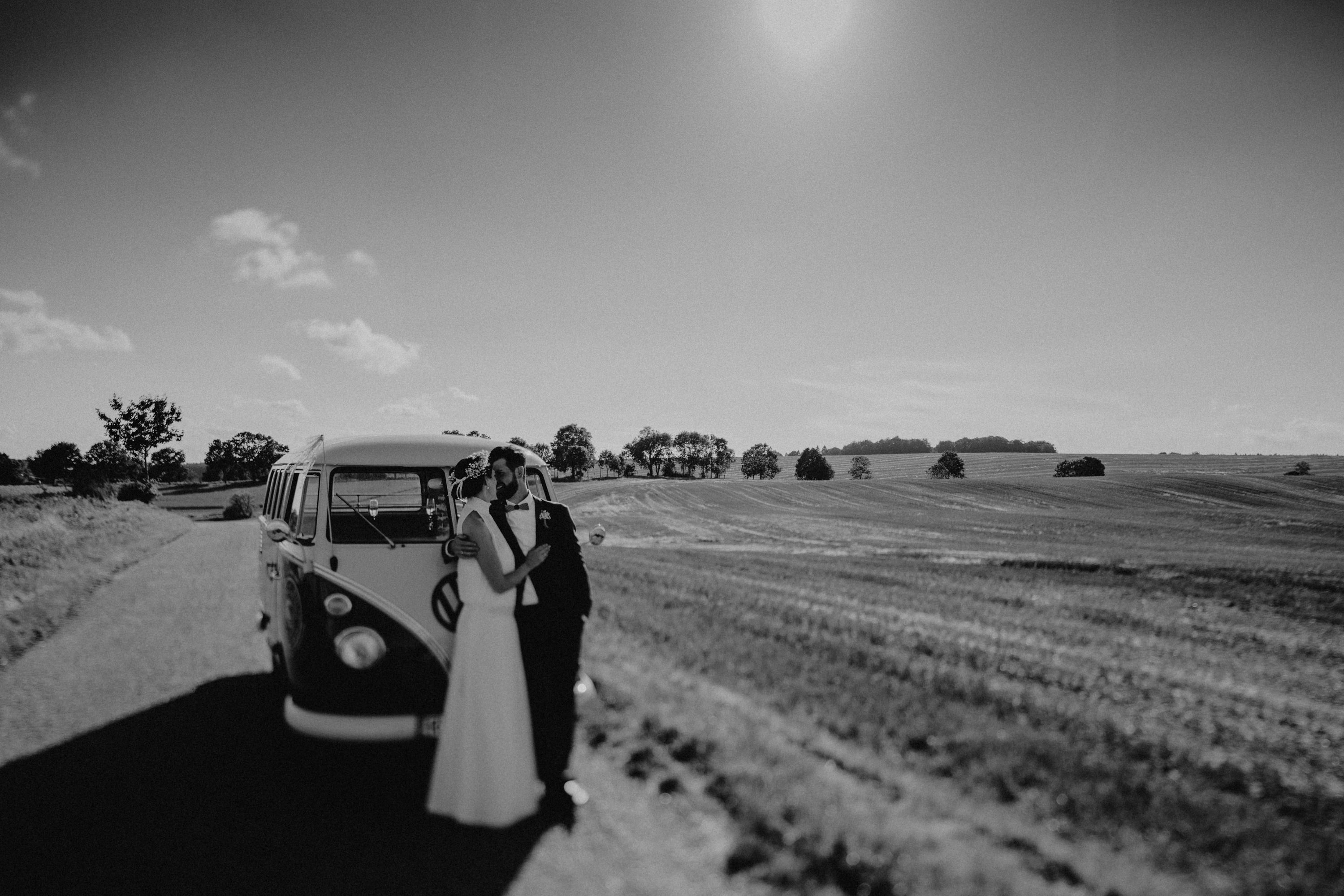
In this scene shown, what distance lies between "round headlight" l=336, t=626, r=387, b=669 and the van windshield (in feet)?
3.01

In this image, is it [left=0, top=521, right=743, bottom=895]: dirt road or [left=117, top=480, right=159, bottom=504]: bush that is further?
[left=117, top=480, right=159, bottom=504]: bush

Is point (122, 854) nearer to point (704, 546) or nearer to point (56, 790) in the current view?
point (56, 790)

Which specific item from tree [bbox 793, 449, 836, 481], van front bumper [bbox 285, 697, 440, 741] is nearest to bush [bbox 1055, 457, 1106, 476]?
tree [bbox 793, 449, 836, 481]

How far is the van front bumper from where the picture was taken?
4.38 metres

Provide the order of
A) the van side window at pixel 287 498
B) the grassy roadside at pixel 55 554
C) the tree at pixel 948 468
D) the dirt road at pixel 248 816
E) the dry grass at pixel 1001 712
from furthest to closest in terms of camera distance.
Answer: the tree at pixel 948 468
the grassy roadside at pixel 55 554
the van side window at pixel 287 498
the dry grass at pixel 1001 712
the dirt road at pixel 248 816

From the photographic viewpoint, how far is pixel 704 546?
73.3ft

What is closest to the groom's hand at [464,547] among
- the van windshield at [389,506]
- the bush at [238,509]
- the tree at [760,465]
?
the van windshield at [389,506]

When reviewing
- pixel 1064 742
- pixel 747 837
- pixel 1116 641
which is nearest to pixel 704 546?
pixel 1116 641

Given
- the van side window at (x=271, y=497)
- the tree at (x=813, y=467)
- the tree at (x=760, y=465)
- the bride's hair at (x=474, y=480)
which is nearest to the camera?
the bride's hair at (x=474, y=480)

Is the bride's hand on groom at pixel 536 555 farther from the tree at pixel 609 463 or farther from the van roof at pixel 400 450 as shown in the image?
the tree at pixel 609 463

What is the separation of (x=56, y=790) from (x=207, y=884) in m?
2.08

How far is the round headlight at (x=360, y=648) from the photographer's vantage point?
14.7ft

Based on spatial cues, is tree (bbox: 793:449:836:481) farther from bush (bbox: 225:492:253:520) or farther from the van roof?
the van roof

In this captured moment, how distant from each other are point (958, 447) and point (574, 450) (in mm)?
93159
